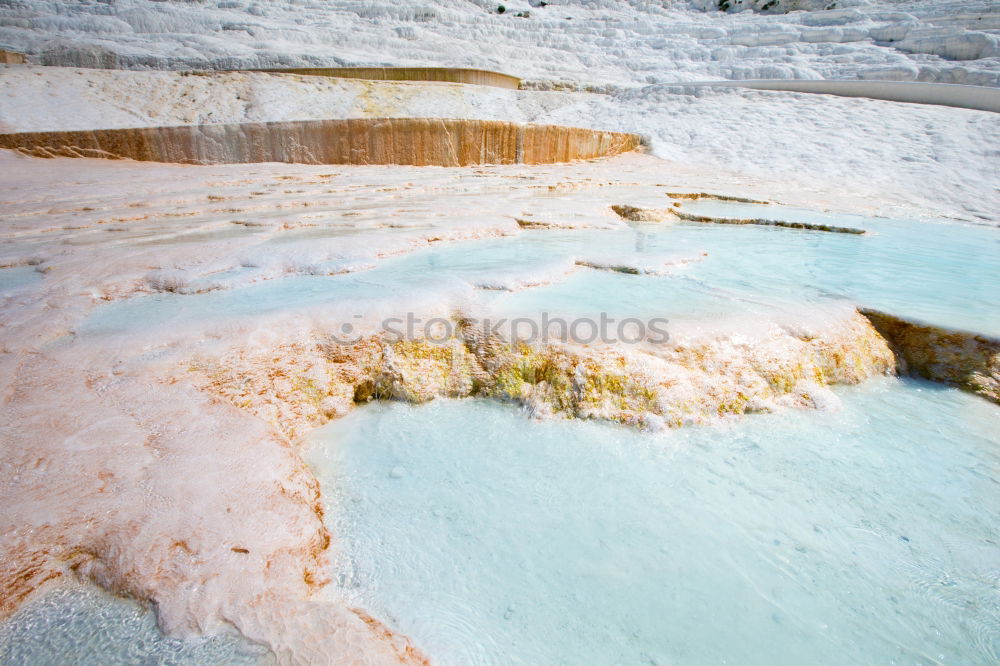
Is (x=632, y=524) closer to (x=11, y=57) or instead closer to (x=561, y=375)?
(x=561, y=375)

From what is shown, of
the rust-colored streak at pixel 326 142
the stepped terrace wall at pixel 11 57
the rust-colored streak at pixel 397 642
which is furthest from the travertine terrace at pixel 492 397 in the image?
the stepped terrace wall at pixel 11 57

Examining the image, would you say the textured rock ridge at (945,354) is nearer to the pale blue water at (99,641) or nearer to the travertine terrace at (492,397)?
the travertine terrace at (492,397)

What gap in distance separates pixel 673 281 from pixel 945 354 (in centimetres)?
93

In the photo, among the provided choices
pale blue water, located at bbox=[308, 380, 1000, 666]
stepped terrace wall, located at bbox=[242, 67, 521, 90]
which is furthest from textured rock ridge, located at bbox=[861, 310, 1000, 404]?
stepped terrace wall, located at bbox=[242, 67, 521, 90]

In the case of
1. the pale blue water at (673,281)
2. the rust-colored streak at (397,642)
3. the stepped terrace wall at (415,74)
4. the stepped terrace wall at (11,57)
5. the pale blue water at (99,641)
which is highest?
the stepped terrace wall at (415,74)

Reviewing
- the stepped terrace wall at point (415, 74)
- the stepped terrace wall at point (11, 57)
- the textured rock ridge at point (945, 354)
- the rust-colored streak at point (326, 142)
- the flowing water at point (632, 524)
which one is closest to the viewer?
the flowing water at point (632, 524)

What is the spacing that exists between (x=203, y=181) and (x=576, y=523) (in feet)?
13.8

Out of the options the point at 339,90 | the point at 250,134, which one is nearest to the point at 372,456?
the point at 250,134

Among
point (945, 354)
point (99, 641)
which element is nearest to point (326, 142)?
point (945, 354)

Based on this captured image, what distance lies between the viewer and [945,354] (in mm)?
1821

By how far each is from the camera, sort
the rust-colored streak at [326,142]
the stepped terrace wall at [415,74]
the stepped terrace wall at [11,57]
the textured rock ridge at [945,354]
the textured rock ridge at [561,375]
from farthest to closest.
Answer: the stepped terrace wall at [415,74] → the stepped terrace wall at [11,57] → the rust-colored streak at [326,142] → the textured rock ridge at [945,354] → the textured rock ridge at [561,375]

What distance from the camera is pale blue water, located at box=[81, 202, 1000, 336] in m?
1.82

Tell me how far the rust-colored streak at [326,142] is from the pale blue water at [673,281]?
3.45 metres

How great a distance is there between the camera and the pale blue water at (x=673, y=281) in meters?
1.82
